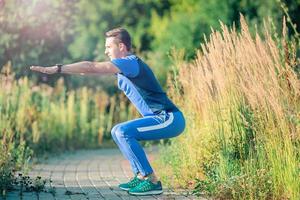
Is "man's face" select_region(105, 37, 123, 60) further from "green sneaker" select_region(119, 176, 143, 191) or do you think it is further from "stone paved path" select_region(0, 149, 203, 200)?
"stone paved path" select_region(0, 149, 203, 200)

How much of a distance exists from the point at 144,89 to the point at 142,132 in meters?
0.44

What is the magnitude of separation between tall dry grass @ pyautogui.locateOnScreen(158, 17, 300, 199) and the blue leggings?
525 mm

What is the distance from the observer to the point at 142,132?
8.05m

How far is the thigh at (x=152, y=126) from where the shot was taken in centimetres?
802

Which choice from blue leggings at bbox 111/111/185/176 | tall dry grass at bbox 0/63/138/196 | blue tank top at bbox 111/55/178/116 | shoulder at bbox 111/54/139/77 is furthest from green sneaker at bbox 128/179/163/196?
tall dry grass at bbox 0/63/138/196

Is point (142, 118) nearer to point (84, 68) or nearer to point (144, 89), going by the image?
point (144, 89)

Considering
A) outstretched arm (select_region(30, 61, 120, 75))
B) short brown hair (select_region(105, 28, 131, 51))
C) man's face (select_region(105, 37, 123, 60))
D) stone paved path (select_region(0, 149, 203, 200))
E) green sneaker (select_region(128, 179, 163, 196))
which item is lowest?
stone paved path (select_region(0, 149, 203, 200))

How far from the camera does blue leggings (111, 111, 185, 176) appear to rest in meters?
8.02

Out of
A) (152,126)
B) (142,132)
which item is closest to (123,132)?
(142,132)

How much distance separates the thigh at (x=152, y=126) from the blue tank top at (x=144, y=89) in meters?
0.10

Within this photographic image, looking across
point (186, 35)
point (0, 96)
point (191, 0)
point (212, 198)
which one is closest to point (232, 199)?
point (212, 198)

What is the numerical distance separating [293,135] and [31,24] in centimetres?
1024

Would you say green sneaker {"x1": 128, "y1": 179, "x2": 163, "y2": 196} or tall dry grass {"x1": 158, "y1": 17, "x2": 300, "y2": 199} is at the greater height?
tall dry grass {"x1": 158, "y1": 17, "x2": 300, "y2": 199}

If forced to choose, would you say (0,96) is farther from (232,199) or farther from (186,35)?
(186,35)
